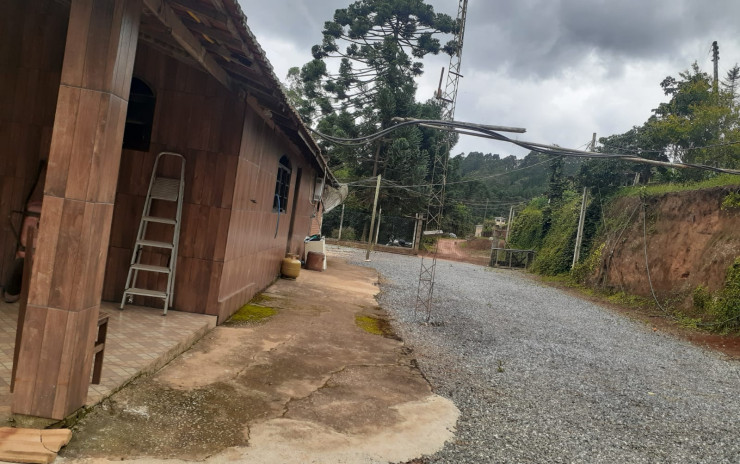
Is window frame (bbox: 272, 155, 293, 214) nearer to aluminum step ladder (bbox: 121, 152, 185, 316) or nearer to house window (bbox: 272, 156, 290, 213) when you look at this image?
house window (bbox: 272, 156, 290, 213)

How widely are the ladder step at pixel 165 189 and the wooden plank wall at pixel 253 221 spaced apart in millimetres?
616

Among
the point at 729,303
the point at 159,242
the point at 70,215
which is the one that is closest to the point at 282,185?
the point at 159,242

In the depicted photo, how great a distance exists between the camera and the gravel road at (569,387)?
3359mm

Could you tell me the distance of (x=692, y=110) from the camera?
62.3ft

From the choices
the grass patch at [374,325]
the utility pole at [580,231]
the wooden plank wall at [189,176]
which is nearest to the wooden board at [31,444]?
the wooden plank wall at [189,176]

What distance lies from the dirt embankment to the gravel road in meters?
3.38

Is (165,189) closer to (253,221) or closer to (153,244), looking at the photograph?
(153,244)

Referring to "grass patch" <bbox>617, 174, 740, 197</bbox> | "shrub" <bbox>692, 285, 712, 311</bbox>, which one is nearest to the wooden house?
"shrub" <bbox>692, 285, 712, 311</bbox>

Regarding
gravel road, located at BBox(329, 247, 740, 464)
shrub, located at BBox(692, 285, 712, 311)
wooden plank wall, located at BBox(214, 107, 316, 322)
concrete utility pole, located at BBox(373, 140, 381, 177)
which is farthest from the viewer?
concrete utility pole, located at BBox(373, 140, 381, 177)

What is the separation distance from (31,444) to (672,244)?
1551 centimetres

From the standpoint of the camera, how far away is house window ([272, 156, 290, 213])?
780cm

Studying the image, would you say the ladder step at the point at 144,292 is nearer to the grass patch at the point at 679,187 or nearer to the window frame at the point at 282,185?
the window frame at the point at 282,185

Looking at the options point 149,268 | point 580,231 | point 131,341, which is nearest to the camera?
point 131,341

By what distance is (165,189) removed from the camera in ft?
15.9
